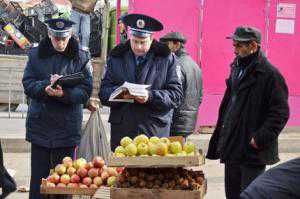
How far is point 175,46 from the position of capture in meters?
8.40

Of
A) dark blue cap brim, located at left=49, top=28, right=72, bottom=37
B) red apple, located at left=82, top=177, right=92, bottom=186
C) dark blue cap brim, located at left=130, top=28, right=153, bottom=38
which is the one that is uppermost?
dark blue cap brim, located at left=130, top=28, right=153, bottom=38

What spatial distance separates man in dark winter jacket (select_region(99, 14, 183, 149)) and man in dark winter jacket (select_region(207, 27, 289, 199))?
546 millimetres

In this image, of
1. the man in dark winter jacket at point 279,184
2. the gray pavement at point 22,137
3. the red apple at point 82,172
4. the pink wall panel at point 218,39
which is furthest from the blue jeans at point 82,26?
the man in dark winter jacket at point 279,184

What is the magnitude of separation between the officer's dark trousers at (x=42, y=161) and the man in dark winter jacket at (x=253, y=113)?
149 cm

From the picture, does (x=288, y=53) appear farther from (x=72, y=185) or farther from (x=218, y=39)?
(x=72, y=185)

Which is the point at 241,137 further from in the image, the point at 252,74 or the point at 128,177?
the point at 128,177

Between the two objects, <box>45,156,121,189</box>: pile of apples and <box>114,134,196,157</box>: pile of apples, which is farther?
<box>45,156,121,189</box>: pile of apples

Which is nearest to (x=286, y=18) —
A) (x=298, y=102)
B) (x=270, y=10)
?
(x=270, y=10)

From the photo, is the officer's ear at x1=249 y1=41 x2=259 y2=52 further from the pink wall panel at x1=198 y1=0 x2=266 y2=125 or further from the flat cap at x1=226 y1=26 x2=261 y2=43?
the pink wall panel at x1=198 y1=0 x2=266 y2=125

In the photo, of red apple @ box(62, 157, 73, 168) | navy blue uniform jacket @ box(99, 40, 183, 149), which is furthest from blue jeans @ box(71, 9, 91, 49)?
red apple @ box(62, 157, 73, 168)

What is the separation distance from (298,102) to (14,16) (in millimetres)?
6072

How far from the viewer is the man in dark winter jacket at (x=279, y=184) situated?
340cm

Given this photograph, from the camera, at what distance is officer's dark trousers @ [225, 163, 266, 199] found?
6023 millimetres

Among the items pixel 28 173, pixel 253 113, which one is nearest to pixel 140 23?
pixel 253 113
